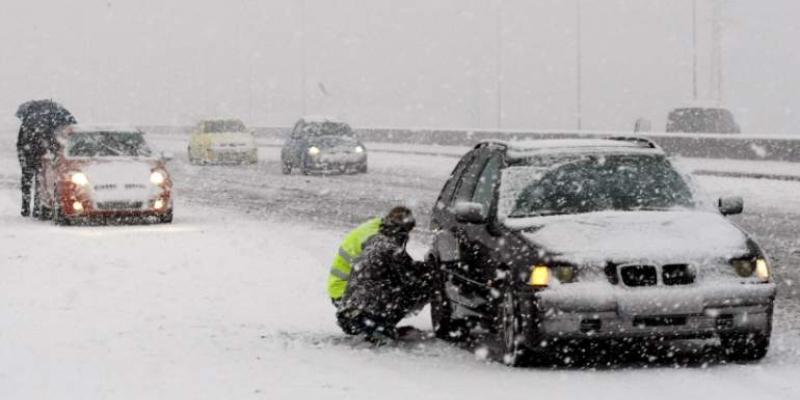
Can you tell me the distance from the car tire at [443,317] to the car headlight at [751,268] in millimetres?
2224

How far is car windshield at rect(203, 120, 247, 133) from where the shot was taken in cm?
4672

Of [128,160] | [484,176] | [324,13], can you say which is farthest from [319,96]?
[484,176]

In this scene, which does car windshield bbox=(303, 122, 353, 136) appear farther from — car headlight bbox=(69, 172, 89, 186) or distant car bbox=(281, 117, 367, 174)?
car headlight bbox=(69, 172, 89, 186)

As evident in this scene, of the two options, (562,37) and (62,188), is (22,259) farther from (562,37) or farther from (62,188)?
(562,37)

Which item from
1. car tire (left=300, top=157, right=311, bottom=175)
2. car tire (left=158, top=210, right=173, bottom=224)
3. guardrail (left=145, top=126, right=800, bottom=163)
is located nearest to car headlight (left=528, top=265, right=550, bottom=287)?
car tire (left=158, top=210, right=173, bottom=224)

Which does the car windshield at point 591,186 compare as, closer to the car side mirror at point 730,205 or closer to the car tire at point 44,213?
the car side mirror at point 730,205

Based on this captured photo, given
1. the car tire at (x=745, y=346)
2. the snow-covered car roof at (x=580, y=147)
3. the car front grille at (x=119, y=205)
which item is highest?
the snow-covered car roof at (x=580, y=147)

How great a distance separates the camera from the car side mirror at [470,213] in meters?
9.51

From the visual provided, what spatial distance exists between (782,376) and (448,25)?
180m

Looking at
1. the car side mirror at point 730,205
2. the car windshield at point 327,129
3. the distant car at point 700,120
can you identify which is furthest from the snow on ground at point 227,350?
the distant car at point 700,120

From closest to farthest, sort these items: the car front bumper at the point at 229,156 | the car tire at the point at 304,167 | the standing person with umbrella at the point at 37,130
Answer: the standing person with umbrella at the point at 37,130, the car tire at the point at 304,167, the car front bumper at the point at 229,156

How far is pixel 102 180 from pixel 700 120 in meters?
35.7

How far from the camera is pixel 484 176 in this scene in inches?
409

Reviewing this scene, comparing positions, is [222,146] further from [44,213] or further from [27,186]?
[44,213]
